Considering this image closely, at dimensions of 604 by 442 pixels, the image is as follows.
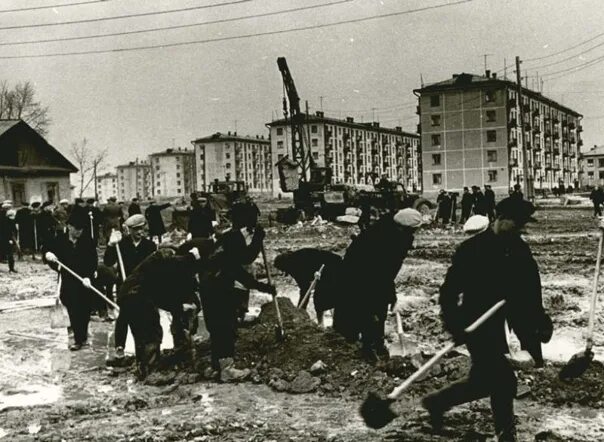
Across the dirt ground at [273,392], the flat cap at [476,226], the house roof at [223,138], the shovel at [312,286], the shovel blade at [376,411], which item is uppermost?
the house roof at [223,138]

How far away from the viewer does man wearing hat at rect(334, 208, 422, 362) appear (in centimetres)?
669

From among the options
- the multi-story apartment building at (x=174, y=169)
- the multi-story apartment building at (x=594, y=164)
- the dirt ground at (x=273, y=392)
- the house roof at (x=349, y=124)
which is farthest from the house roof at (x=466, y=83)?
the multi-story apartment building at (x=174, y=169)

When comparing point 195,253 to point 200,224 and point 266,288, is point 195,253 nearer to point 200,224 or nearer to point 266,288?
point 266,288

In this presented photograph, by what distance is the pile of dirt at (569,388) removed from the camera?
5.89 m

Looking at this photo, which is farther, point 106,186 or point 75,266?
point 106,186

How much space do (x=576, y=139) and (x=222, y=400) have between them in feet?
346

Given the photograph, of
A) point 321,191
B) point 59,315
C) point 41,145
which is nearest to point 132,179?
point 41,145

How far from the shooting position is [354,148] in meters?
114

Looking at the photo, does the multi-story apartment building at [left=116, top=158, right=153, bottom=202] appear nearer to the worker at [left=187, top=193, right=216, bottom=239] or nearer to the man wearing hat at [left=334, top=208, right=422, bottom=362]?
the worker at [left=187, top=193, right=216, bottom=239]

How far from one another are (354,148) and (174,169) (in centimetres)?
4642

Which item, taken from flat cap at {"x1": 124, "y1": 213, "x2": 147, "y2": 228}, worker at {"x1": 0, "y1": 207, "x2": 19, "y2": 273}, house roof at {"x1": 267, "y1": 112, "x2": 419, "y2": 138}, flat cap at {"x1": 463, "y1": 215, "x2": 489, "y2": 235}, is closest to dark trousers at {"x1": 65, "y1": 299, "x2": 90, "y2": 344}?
flat cap at {"x1": 124, "y1": 213, "x2": 147, "y2": 228}

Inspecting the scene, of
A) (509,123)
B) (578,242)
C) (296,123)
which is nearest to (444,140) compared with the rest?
(509,123)

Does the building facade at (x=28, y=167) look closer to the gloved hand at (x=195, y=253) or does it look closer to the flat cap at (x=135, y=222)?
the flat cap at (x=135, y=222)

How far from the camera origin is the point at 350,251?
7238 mm
